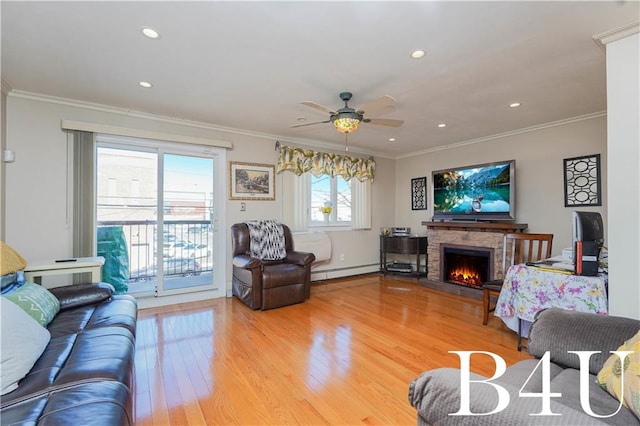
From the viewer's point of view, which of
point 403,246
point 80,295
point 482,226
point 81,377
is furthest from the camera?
point 403,246

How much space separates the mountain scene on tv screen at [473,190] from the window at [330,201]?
1567mm

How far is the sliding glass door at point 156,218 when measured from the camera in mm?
3623

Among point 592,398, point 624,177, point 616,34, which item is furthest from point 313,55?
point 592,398

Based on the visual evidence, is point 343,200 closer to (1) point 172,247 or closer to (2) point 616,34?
(1) point 172,247

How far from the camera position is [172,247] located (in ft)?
13.0

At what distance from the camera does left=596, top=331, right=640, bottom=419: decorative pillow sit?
95cm

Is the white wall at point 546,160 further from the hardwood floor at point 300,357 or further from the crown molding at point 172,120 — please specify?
the crown molding at point 172,120

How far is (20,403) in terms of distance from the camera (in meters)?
1.03

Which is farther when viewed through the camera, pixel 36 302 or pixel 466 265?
pixel 466 265

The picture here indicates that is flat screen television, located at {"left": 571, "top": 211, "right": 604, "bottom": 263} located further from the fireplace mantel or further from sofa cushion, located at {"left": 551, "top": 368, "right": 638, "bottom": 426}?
the fireplace mantel

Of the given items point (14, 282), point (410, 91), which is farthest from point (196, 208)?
point (410, 91)

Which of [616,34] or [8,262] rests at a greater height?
[616,34]

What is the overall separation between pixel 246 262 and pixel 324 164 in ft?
7.36

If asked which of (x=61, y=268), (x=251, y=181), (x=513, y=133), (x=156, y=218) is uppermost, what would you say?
(x=513, y=133)
